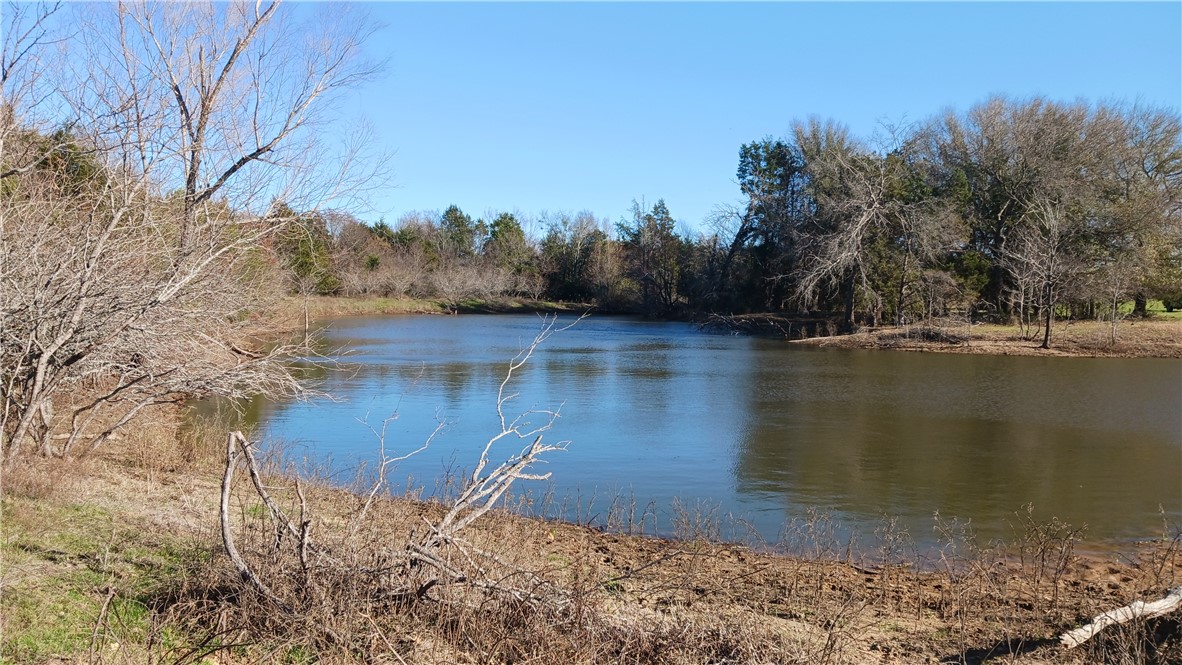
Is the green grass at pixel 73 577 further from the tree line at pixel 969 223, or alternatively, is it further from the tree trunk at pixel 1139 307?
the tree trunk at pixel 1139 307

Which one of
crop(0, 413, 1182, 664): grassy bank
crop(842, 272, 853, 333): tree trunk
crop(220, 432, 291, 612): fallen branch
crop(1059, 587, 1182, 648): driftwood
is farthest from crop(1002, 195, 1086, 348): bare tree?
crop(220, 432, 291, 612): fallen branch

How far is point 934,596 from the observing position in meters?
7.31

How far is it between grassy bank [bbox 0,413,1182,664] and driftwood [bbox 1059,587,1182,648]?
10 cm

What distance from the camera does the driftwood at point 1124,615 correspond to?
5.65m

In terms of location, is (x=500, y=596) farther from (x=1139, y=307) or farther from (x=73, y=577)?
(x=1139, y=307)

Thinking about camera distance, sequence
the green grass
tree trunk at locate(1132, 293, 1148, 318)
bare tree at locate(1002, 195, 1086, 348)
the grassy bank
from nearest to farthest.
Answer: the green grass, the grassy bank, bare tree at locate(1002, 195, 1086, 348), tree trunk at locate(1132, 293, 1148, 318)

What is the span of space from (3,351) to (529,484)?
6.58 meters

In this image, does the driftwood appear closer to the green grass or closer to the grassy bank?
the grassy bank

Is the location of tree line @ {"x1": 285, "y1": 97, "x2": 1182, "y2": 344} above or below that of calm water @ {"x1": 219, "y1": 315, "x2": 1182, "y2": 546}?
above

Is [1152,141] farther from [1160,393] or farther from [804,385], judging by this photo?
[804,385]

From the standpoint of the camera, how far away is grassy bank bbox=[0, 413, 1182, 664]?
4.62m

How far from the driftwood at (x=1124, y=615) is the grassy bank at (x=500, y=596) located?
100mm

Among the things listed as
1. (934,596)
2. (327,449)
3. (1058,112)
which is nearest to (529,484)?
(327,449)

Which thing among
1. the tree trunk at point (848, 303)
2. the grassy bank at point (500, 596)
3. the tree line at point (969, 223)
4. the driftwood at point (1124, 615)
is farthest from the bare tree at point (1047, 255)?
the driftwood at point (1124, 615)
